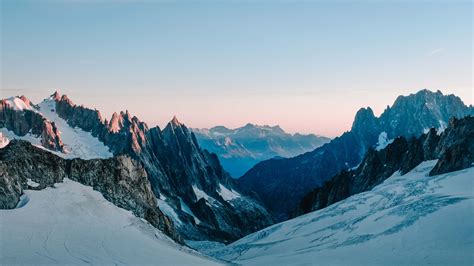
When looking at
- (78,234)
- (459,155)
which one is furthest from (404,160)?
(78,234)

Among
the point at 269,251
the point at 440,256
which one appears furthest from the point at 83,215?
the point at 440,256

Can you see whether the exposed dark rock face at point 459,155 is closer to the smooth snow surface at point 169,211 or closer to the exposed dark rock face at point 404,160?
the exposed dark rock face at point 404,160

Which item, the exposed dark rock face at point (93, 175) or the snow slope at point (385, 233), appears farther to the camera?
the exposed dark rock face at point (93, 175)

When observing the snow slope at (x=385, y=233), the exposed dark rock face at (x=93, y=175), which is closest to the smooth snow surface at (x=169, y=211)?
the snow slope at (x=385, y=233)

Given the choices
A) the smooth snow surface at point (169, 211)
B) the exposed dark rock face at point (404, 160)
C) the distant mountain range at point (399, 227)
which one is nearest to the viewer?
the distant mountain range at point (399, 227)

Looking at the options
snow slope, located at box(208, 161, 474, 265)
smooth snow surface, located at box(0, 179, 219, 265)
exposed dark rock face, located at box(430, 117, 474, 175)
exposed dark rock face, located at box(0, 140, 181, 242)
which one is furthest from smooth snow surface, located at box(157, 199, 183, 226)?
smooth snow surface, located at box(0, 179, 219, 265)

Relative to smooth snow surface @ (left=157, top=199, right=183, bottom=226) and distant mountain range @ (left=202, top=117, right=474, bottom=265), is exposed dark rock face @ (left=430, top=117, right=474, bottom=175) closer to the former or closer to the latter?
distant mountain range @ (left=202, top=117, right=474, bottom=265)

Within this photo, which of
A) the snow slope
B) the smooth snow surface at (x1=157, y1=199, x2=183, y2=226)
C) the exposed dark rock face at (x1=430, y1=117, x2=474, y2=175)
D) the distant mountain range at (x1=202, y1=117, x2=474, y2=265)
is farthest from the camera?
the smooth snow surface at (x1=157, y1=199, x2=183, y2=226)
